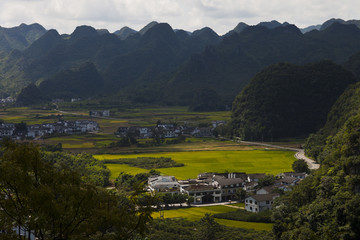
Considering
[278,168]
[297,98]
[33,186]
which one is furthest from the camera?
[297,98]

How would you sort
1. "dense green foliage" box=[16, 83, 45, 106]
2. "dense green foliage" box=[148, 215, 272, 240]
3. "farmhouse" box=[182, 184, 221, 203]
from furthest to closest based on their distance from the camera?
1. "dense green foliage" box=[16, 83, 45, 106]
2. "farmhouse" box=[182, 184, 221, 203]
3. "dense green foliage" box=[148, 215, 272, 240]

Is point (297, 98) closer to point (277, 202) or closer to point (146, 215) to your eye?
point (277, 202)

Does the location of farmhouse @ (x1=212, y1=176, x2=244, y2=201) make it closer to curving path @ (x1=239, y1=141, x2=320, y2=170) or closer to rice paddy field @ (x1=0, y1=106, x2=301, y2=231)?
rice paddy field @ (x1=0, y1=106, x2=301, y2=231)

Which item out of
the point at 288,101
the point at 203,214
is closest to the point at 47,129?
the point at 288,101

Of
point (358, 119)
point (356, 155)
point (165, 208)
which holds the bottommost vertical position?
point (165, 208)

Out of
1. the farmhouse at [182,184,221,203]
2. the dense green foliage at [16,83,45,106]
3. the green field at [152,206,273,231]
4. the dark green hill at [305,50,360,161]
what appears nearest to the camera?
the green field at [152,206,273,231]

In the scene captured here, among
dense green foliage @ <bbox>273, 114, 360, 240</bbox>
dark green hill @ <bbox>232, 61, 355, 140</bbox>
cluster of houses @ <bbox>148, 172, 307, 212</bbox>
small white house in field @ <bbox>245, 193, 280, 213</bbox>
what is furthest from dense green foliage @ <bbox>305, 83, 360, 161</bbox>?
dense green foliage @ <bbox>273, 114, 360, 240</bbox>

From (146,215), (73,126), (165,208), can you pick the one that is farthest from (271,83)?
(146,215)

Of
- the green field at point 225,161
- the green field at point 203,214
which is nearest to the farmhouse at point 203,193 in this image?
the green field at point 203,214
